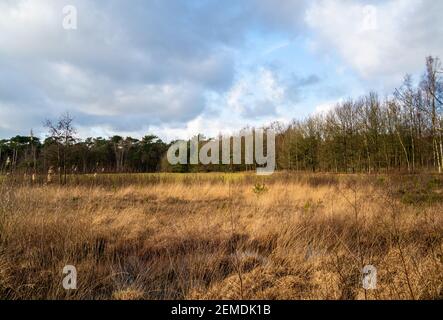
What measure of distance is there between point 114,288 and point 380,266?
3007mm

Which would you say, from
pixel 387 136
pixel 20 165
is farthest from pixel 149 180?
pixel 387 136

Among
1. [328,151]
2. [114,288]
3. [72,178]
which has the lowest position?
[114,288]

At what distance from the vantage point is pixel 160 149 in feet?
122

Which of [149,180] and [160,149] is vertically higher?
[160,149]

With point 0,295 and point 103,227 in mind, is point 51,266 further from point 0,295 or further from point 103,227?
point 103,227

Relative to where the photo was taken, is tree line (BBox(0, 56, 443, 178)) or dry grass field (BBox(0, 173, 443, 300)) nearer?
dry grass field (BBox(0, 173, 443, 300))

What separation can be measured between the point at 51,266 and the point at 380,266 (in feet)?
12.5

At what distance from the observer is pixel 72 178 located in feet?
38.1

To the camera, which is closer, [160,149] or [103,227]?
[103,227]

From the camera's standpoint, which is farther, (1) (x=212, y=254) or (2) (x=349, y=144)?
(2) (x=349, y=144)

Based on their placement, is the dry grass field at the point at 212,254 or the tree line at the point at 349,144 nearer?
the dry grass field at the point at 212,254

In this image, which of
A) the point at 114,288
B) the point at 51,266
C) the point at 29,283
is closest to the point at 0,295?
the point at 29,283

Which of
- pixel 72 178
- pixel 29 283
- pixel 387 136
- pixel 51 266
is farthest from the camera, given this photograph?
pixel 387 136
